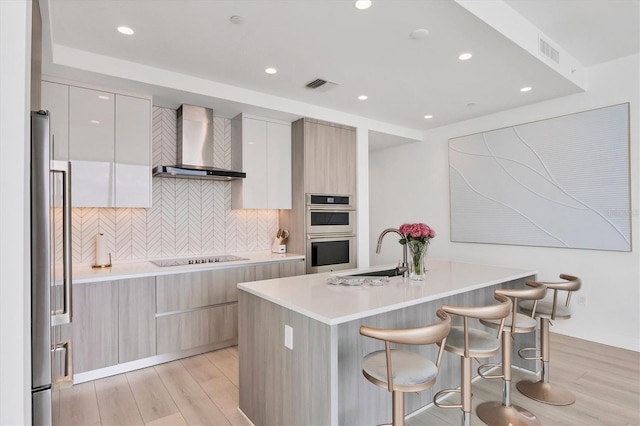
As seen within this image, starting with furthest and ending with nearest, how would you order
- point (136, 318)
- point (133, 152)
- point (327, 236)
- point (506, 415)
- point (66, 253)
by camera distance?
point (327, 236), point (133, 152), point (136, 318), point (506, 415), point (66, 253)

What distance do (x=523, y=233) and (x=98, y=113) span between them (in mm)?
4809

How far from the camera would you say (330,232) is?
14.5 feet

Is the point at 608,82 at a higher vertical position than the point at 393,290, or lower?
higher

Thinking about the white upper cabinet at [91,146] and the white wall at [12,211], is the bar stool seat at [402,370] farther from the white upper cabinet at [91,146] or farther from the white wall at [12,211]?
the white upper cabinet at [91,146]

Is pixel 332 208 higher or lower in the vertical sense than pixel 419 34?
lower

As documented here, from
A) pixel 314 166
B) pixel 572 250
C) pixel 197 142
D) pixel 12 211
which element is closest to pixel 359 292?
pixel 12 211

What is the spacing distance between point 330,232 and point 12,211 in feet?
12.1

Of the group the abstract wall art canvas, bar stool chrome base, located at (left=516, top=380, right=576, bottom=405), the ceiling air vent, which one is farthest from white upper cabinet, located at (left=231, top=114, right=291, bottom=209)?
bar stool chrome base, located at (left=516, top=380, right=576, bottom=405)

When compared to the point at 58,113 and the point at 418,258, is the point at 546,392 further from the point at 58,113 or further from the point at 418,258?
the point at 58,113

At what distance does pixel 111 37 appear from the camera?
2549mm

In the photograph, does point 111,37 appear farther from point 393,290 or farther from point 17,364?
point 393,290

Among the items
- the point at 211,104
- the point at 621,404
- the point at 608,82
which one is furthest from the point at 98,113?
the point at 608,82

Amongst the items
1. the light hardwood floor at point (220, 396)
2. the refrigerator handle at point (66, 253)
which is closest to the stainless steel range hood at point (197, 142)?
the light hardwood floor at point (220, 396)

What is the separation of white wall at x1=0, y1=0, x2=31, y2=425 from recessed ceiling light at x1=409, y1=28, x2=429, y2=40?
232cm
